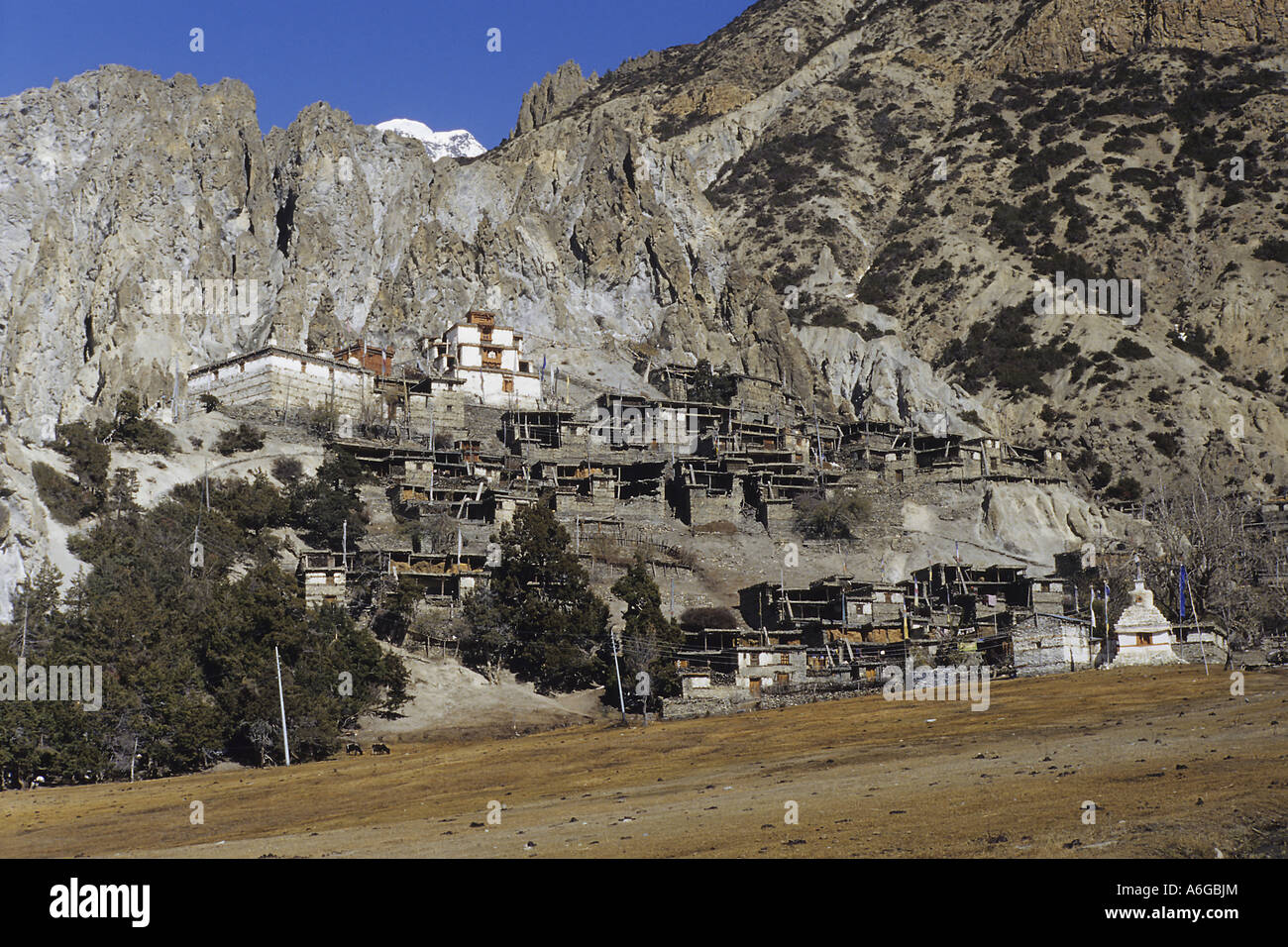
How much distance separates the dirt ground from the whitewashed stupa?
2.44 metres

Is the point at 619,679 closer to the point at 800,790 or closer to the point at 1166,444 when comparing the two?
the point at 800,790

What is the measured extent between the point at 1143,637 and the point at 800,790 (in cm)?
2687

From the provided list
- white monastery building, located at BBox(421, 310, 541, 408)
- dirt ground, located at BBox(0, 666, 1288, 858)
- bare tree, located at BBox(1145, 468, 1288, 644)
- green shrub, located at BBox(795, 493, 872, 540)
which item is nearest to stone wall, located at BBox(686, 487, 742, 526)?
green shrub, located at BBox(795, 493, 872, 540)

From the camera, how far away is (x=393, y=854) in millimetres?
24203

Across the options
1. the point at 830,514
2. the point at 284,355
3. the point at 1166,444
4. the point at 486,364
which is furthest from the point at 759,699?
the point at 1166,444

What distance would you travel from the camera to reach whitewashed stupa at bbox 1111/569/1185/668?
2004 inches

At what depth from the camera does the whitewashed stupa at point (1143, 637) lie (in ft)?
167

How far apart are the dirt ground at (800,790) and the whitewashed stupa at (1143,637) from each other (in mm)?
2435

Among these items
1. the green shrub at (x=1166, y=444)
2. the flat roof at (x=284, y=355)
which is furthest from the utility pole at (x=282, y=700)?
the green shrub at (x=1166, y=444)

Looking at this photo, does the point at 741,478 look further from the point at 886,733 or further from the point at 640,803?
the point at 640,803

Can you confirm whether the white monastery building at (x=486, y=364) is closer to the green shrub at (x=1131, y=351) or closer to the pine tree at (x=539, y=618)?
the pine tree at (x=539, y=618)

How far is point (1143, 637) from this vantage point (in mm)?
Result: 51219

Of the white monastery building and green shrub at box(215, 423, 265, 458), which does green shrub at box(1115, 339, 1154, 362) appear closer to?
the white monastery building

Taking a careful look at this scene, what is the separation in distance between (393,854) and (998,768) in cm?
1340
